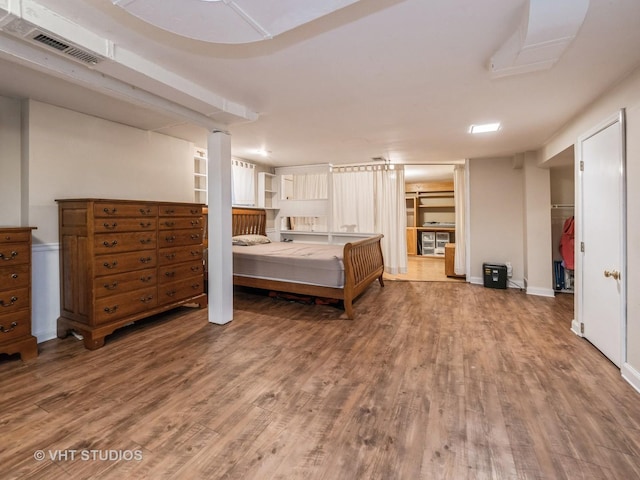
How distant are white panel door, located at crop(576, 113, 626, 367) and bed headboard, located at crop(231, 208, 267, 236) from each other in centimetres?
489

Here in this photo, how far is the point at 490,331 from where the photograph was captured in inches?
126

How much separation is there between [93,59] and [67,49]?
138 mm

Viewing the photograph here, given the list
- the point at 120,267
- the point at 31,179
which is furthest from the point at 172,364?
the point at 31,179

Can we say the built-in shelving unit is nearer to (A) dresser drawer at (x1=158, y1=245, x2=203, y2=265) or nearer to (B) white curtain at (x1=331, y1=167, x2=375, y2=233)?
(A) dresser drawer at (x1=158, y1=245, x2=203, y2=265)

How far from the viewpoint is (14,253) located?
2.41 metres

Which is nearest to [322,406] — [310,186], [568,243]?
[568,243]

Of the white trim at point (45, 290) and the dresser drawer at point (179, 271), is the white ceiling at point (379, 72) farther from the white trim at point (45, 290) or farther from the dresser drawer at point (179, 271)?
the dresser drawer at point (179, 271)

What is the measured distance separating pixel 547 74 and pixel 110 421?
3.96 metres

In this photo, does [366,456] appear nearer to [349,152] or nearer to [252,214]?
[349,152]

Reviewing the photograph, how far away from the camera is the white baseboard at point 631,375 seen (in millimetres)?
2090

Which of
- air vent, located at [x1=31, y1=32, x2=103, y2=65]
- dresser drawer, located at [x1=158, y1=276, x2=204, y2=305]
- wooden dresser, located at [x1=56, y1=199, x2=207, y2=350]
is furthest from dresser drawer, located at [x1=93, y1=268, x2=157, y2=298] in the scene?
air vent, located at [x1=31, y1=32, x2=103, y2=65]

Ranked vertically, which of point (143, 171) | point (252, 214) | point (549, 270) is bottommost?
point (549, 270)

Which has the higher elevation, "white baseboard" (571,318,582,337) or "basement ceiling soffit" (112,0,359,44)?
"basement ceiling soffit" (112,0,359,44)

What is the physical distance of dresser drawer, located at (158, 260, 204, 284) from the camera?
11.1 ft
